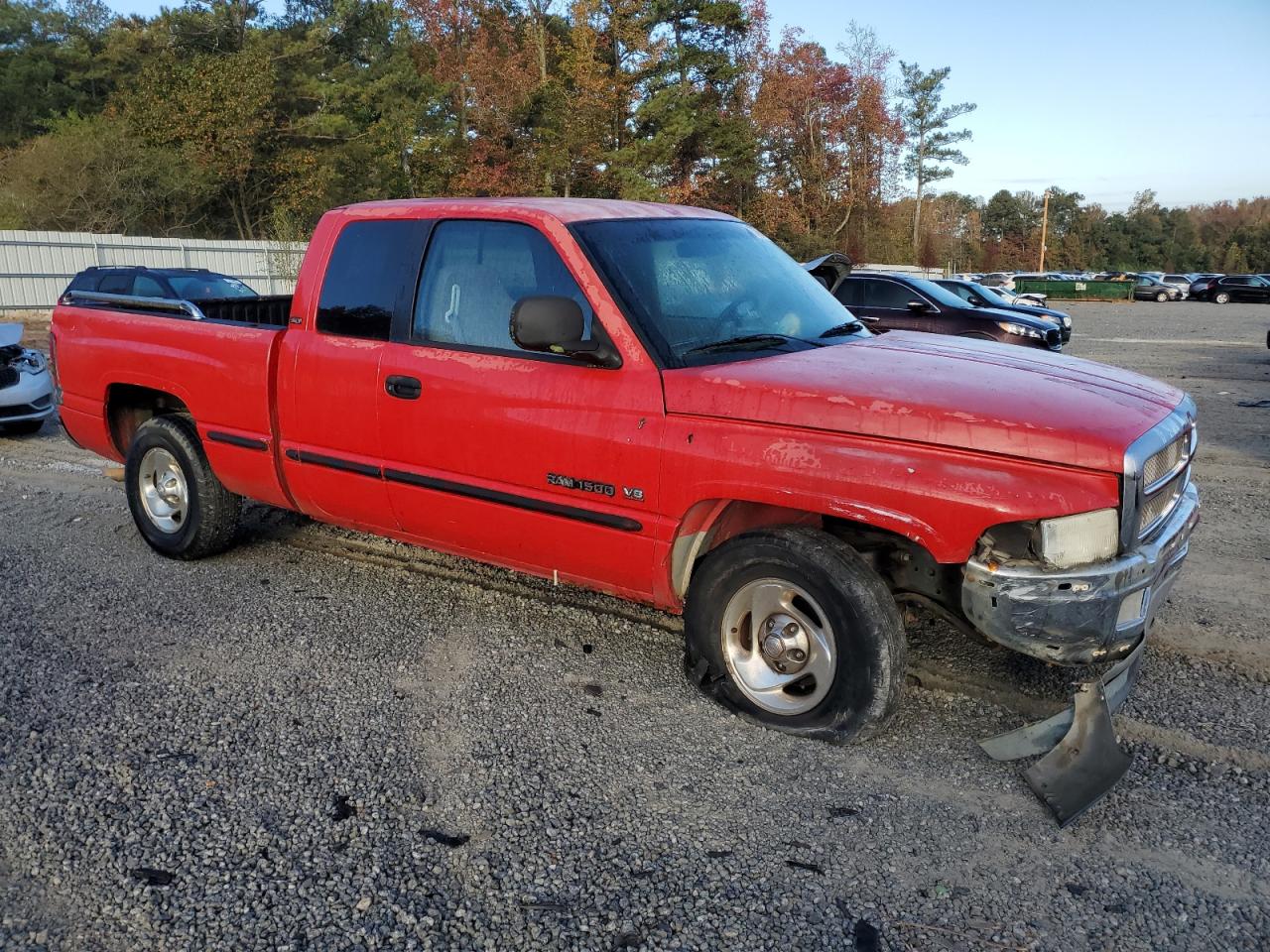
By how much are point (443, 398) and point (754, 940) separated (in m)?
2.50

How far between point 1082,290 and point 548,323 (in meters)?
53.1

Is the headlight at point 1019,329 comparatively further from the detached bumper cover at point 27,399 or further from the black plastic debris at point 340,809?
the black plastic debris at point 340,809

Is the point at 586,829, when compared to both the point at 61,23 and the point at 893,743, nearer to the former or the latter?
the point at 893,743

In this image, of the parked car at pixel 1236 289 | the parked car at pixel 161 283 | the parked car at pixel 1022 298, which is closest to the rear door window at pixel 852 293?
the parked car at pixel 1022 298

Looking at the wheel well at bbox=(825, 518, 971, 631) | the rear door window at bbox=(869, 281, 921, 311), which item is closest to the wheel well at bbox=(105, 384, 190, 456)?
the wheel well at bbox=(825, 518, 971, 631)

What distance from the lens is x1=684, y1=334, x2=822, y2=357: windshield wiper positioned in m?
3.86

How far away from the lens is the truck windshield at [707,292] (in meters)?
3.88

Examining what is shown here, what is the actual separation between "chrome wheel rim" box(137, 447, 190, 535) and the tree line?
1077 inches

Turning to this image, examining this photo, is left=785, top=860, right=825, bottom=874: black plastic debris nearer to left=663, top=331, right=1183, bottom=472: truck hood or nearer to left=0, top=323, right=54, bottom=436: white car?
left=663, top=331, right=1183, bottom=472: truck hood

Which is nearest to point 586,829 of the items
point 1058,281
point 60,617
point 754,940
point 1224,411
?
point 754,940

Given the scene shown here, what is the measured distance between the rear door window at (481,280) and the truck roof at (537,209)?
0.07 meters

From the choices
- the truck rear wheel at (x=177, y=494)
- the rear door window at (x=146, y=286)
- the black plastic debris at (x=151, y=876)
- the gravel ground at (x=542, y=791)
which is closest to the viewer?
the gravel ground at (x=542, y=791)

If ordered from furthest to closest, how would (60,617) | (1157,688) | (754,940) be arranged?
(60,617) → (1157,688) → (754,940)

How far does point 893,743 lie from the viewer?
141 inches
